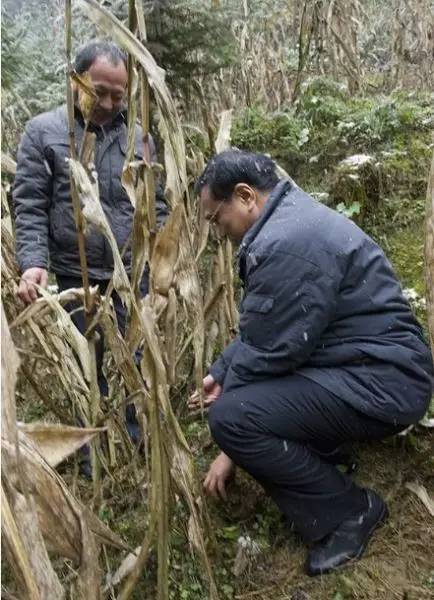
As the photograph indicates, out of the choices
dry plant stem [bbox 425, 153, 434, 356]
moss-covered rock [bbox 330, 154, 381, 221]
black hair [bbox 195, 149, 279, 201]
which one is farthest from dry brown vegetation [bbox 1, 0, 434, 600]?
moss-covered rock [bbox 330, 154, 381, 221]

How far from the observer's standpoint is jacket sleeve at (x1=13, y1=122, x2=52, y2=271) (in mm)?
1975

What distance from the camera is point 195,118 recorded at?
3.26 m

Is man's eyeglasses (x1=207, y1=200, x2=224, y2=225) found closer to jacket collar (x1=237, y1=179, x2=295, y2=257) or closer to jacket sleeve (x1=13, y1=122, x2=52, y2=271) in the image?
jacket collar (x1=237, y1=179, x2=295, y2=257)

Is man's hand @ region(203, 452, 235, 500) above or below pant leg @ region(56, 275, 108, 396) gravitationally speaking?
below

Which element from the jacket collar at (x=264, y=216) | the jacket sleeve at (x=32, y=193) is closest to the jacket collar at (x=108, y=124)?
the jacket sleeve at (x=32, y=193)

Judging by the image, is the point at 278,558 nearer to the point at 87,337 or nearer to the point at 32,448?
the point at 87,337

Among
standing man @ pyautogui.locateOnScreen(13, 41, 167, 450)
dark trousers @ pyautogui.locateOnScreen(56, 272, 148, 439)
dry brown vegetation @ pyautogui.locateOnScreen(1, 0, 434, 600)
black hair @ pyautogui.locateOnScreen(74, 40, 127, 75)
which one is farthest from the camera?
dark trousers @ pyautogui.locateOnScreen(56, 272, 148, 439)

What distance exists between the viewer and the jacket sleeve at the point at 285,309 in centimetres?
164

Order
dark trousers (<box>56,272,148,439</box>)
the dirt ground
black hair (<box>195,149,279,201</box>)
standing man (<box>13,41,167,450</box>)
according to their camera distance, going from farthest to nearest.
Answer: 1. dark trousers (<box>56,272,148,439</box>)
2. standing man (<box>13,41,167,450</box>)
3. black hair (<box>195,149,279,201</box>)
4. the dirt ground

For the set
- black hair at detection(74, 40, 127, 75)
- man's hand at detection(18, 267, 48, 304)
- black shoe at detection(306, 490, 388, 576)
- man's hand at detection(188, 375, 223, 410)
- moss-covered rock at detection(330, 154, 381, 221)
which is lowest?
black shoe at detection(306, 490, 388, 576)

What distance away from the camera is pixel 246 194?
1765mm

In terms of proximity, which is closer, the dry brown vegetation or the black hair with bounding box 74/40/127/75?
the dry brown vegetation

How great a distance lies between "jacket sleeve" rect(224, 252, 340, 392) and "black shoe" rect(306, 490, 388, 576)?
444 mm

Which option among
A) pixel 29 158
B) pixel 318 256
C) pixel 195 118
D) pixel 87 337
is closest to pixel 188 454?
pixel 87 337
